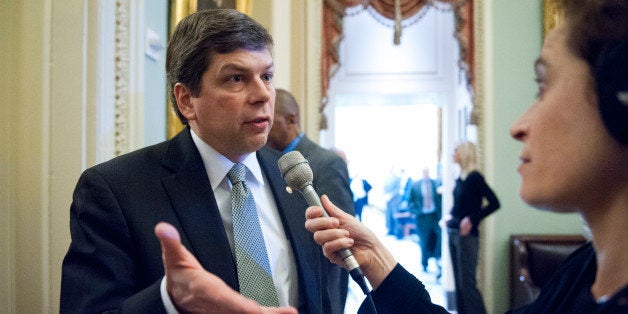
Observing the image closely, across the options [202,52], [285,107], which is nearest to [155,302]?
[202,52]

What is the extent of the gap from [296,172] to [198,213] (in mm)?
294

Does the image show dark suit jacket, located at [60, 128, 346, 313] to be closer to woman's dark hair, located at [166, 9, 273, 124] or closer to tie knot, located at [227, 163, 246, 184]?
tie knot, located at [227, 163, 246, 184]

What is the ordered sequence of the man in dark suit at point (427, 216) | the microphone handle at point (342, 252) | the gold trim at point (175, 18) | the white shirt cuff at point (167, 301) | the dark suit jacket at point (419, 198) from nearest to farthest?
the white shirt cuff at point (167, 301)
the microphone handle at point (342, 252)
the gold trim at point (175, 18)
the man in dark suit at point (427, 216)
the dark suit jacket at point (419, 198)

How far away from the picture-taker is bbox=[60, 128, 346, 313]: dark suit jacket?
123 centimetres

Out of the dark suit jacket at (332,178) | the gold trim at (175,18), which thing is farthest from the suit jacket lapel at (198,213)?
the gold trim at (175,18)

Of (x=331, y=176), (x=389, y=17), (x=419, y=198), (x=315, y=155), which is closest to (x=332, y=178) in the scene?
(x=331, y=176)

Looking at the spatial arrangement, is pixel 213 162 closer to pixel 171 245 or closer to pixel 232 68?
pixel 232 68

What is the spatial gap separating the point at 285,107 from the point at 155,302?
236cm

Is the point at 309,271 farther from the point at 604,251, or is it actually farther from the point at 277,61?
the point at 277,61

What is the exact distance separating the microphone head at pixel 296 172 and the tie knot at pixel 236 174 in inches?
6.9

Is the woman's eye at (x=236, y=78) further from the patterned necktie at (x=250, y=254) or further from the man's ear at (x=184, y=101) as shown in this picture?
the patterned necktie at (x=250, y=254)

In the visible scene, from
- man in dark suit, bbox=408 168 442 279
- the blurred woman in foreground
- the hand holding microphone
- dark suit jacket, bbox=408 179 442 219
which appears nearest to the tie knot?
the hand holding microphone

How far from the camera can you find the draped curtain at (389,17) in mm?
5391

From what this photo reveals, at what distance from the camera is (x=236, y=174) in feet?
4.98
